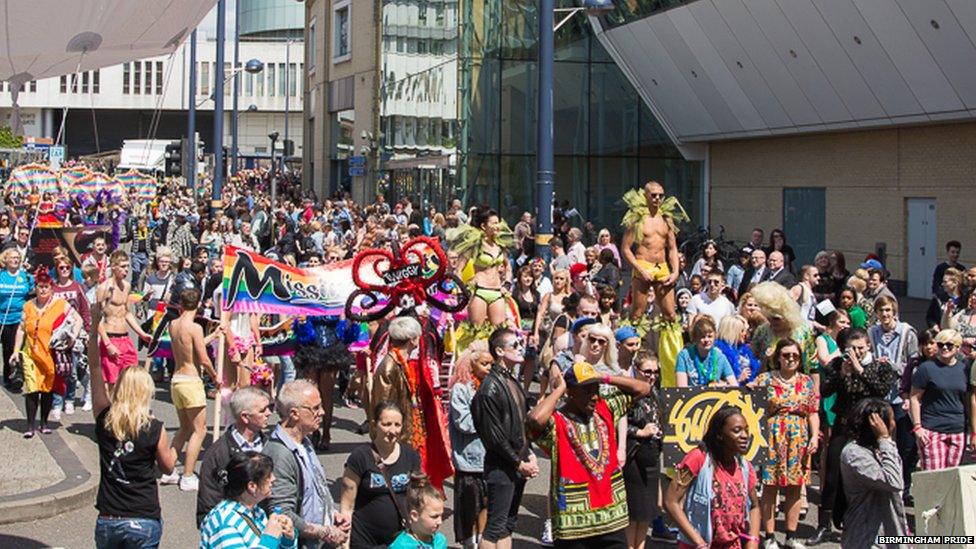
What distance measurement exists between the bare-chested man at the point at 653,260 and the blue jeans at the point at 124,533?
6967 mm

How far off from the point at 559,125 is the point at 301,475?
98.9ft

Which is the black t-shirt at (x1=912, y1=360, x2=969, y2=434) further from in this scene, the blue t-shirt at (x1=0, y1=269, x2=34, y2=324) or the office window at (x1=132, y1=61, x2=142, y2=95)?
the office window at (x1=132, y1=61, x2=142, y2=95)

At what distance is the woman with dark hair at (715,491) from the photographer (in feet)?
24.7

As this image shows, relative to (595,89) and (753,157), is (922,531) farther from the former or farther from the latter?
(595,89)

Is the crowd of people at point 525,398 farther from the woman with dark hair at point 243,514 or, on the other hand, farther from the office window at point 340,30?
the office window at point 340,30

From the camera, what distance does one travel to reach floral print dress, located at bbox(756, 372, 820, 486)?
10.0 metres

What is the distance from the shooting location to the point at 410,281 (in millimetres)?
11734

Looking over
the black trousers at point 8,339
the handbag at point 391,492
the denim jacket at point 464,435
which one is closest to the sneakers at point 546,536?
the denim jacket at point 464,435

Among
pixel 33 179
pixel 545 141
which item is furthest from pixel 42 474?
pixel 33 179

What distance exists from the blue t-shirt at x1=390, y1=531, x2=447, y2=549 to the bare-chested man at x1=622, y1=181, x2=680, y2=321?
7009mm

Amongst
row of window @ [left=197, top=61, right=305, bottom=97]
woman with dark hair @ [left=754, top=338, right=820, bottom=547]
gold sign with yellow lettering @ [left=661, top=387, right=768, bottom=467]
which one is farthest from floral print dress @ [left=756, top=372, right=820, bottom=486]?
row of window @ [left=197, top=61, right=305, bottom=97]

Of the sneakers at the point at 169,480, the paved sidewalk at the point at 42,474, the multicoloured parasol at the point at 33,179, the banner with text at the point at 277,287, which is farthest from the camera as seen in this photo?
the multicoloured parasol at the point at 33,179

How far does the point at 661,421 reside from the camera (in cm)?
964

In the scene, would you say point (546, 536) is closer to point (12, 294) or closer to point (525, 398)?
point (525, 398)
